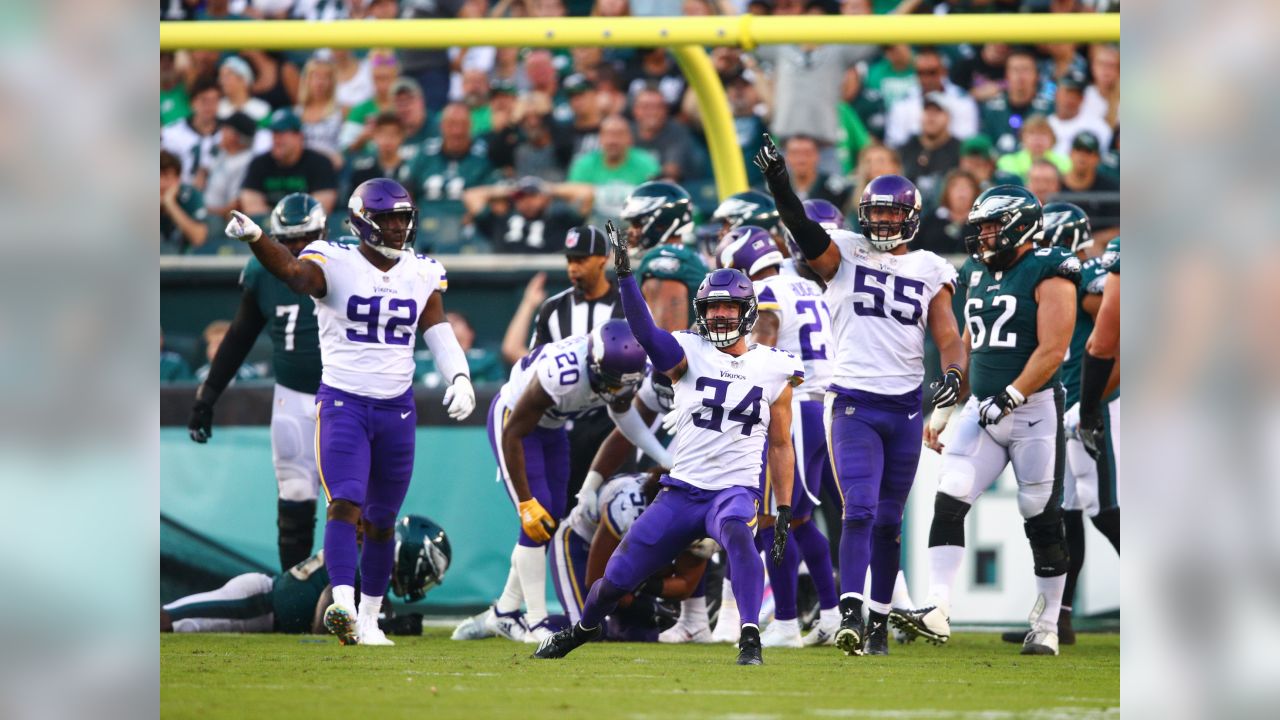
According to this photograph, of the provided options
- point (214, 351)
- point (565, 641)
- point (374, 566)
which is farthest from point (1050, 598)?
point (214, 351)

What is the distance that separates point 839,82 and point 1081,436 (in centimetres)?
464

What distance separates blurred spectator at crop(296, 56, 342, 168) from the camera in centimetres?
1248

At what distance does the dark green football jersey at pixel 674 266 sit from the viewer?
8133mm

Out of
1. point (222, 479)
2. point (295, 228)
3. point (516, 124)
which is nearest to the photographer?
point (295, 228)

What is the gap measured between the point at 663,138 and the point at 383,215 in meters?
5.11

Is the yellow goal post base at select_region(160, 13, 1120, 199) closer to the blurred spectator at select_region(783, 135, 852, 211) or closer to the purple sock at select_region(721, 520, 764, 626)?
the blurred spectator at select_region(783, 135, 852, 211)

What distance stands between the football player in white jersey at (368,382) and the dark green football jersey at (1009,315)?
2.28 metres

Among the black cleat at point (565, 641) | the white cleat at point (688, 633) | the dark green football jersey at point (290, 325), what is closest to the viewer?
the black cleat at point (565, 641)

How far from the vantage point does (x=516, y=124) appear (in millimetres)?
12305

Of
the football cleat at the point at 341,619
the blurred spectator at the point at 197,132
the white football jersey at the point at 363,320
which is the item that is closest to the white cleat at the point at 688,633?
the football cleat at the point at 341,619

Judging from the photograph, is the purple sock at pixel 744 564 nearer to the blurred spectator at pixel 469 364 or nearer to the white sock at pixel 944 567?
the white sock at pixel 944 567

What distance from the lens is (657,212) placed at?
28.5ft
